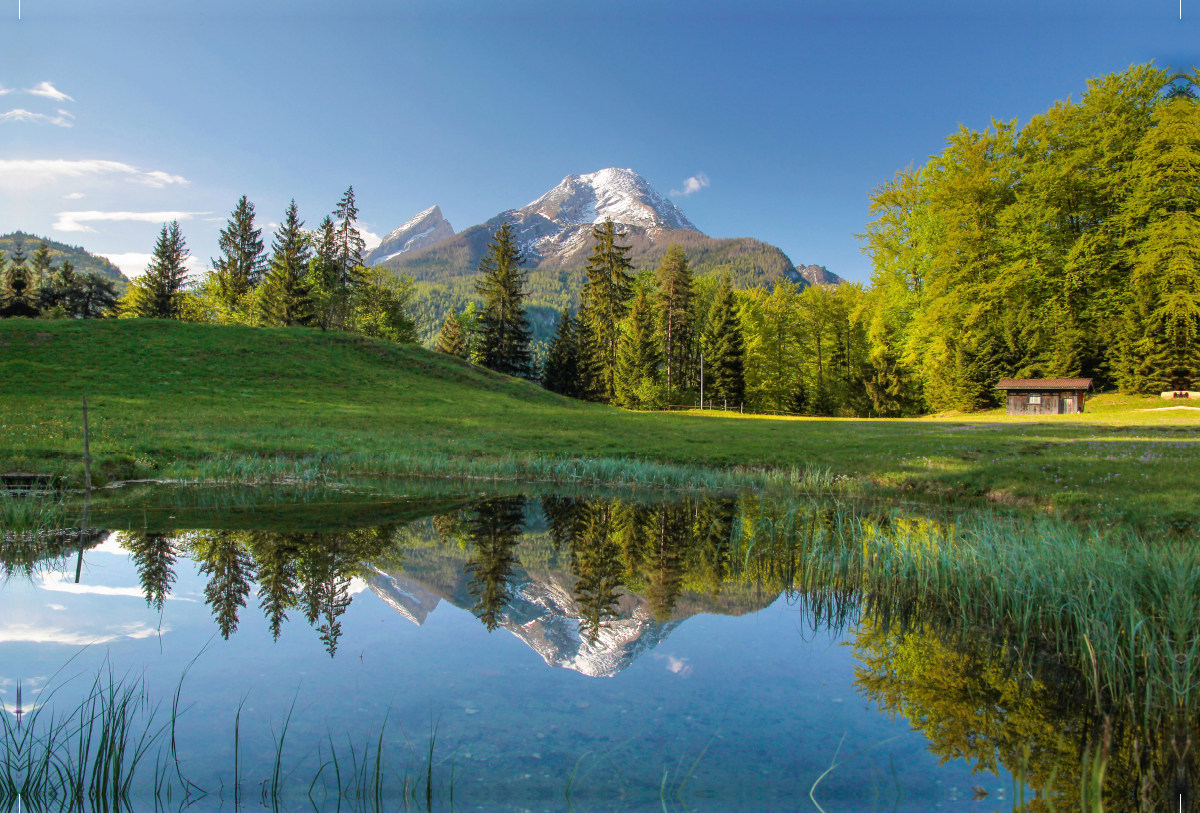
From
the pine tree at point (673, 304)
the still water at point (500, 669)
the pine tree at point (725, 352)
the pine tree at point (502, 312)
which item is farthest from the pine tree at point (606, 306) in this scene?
the still water at point (500, 669)

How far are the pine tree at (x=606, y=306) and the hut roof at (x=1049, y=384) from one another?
33.8 meters

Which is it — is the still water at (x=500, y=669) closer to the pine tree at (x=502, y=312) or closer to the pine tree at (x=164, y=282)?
the pine tree at (x=502, y=312)

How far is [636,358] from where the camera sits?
6031 centimetres

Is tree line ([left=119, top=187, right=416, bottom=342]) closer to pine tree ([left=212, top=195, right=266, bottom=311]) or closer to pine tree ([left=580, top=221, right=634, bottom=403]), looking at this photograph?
pine tree ([left=212, top=195, right=266, bottom=311])

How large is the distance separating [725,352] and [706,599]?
5737 centimetres

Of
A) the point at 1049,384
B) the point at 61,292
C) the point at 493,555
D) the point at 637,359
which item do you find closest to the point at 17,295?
the point at 61,292

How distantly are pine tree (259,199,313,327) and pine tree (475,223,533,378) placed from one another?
1741 cm

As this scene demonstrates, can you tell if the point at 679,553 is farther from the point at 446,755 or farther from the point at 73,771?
the point at 73,771

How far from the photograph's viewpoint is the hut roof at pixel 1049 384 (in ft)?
135

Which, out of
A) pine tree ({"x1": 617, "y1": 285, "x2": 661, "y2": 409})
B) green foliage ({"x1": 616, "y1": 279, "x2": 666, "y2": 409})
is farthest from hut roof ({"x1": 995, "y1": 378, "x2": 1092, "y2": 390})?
pine tree ({"x1": 617, "y1": 285, "x2": 661, "y2": 409})

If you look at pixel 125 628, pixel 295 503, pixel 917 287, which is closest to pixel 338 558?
pixel 125 628

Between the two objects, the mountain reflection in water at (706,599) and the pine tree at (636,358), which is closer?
the mountain reflection in water at (706,599)

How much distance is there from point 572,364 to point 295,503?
183 feet

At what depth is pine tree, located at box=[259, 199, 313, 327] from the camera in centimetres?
6047
